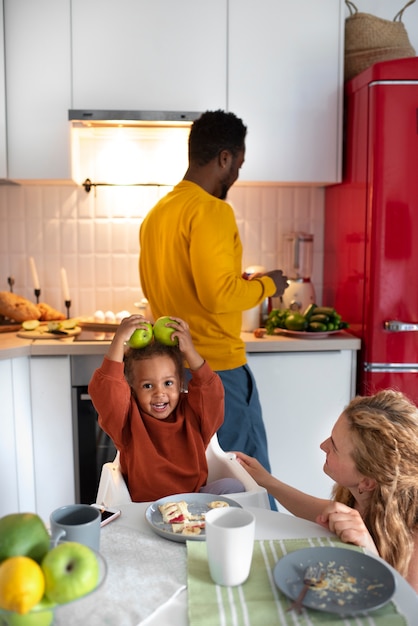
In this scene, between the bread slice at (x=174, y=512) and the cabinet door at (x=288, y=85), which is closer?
the bread slice at (x=174, y=512)

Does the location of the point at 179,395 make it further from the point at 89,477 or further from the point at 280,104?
the point at 280,104

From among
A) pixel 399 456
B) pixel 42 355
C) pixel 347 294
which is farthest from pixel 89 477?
pixel 399 456

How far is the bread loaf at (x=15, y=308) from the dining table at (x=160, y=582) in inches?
66.7

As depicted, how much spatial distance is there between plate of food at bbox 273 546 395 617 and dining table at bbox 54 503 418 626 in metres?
0.01

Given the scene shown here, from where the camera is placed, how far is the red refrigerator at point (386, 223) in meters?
2.39

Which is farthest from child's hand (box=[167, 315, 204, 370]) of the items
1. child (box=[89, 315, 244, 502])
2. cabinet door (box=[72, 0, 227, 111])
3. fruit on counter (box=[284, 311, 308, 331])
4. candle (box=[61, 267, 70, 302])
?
candle (box=[61, 267, 70, 302])

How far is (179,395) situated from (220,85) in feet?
4.63

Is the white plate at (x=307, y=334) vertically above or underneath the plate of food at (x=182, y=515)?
above

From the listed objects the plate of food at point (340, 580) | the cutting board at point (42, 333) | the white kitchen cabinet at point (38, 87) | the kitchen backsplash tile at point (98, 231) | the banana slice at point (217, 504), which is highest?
the white kitchen cabinet at point (38, 87)

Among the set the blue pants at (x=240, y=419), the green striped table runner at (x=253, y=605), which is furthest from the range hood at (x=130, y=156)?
the green striped table runner at (x=253, y=605)

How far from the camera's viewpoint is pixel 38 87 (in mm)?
2527

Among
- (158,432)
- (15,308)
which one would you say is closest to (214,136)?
(158,432)

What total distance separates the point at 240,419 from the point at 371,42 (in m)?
1.64

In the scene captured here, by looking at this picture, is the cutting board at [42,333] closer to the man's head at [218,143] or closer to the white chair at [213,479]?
the man's head at [218,143]
